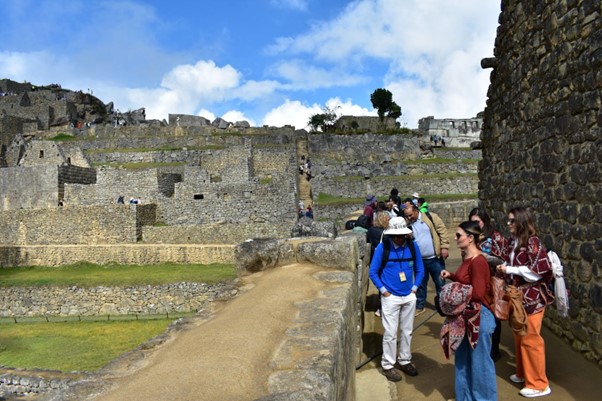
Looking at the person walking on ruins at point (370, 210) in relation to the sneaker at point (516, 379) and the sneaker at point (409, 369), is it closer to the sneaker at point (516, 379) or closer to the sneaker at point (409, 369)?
the sneaker at point (409, 369)

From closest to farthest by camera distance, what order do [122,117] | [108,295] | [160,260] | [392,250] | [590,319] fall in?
[590,319] < [392,250] < [108,295] < [160,260] < [122,117]

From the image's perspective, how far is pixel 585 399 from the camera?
4176mm

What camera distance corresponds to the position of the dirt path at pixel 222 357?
8.38 ft

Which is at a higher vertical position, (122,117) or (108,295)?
(122,117)

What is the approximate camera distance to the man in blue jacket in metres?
5.03

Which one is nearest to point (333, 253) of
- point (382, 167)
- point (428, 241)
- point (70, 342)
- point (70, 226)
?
point (428, 241)

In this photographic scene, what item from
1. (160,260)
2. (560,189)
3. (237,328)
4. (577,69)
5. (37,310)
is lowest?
(37,310)

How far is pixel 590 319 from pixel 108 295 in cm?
1486

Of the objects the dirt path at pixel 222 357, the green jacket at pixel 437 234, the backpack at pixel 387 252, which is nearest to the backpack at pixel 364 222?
the green jacket at pixel 437 234

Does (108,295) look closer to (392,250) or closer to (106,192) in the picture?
(106,192)

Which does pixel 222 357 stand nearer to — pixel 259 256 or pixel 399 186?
pixel 259 256

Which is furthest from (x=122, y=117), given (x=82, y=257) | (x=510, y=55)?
(x=510, y=55)

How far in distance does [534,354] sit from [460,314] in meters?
0.90

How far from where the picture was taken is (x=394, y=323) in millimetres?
5047
